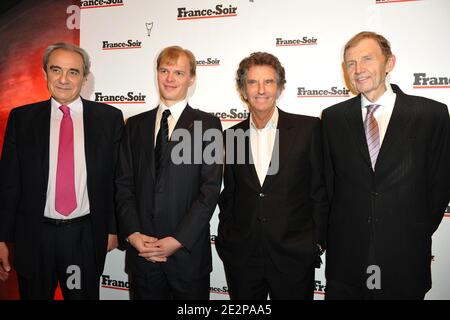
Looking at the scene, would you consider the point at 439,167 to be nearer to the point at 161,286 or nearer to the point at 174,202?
the point at 174,202

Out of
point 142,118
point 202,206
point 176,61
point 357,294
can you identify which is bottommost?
point 357,294

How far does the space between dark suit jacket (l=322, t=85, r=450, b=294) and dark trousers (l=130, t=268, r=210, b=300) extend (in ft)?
3.32

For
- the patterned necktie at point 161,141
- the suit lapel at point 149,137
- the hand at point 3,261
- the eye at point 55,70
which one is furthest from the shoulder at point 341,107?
the hand at point 3,261

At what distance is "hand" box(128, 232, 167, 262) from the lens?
6.88 feet

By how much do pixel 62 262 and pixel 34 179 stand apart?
0.63m

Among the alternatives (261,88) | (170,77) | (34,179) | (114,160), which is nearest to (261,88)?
(261,88)

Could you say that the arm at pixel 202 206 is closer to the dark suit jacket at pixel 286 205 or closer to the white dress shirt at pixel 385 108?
the dark suit jacket at pixel 286 205

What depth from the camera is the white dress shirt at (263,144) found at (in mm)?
2260

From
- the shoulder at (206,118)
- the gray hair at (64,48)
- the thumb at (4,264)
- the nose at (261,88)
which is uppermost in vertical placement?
the gray hair at (64,48)

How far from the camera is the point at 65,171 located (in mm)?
2307

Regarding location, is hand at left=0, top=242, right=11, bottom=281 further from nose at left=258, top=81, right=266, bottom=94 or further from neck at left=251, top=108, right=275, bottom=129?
nose at left=258, top=81, right=266, bottom=94

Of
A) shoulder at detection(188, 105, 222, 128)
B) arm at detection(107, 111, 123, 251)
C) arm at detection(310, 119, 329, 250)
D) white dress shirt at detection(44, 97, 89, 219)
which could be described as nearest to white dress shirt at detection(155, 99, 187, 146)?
shoulder at detection(188, 105, 222, 128)

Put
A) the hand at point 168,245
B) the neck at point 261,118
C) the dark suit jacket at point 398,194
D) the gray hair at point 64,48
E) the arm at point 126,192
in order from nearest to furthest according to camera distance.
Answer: the dark suit jacket at point 398,194, the hand at point 168,245, the arm at point 126,192, the neck at point 261,118, the gray hair at point 64,48

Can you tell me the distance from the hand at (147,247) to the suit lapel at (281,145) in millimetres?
838
